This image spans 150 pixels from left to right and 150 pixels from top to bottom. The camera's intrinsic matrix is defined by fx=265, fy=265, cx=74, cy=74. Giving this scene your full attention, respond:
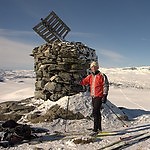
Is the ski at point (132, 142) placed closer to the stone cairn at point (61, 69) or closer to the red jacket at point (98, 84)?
the red jacket at point (98, 84)

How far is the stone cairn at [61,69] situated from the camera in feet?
44.0

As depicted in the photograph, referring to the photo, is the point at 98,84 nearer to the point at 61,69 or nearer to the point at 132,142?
the point at 132,142

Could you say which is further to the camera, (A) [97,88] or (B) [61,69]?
(B) [61,69]

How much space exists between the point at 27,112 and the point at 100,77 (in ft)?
16.8

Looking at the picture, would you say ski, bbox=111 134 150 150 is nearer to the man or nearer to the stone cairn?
the man

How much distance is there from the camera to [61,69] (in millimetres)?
13578

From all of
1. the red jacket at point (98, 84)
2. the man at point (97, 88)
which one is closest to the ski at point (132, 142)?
the man at point (97, 88)

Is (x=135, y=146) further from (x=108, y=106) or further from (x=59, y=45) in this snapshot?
(x=59, y=45)

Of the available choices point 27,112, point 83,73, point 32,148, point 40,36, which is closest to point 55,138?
point 32,148

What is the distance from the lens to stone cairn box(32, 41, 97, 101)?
13398 millimetres

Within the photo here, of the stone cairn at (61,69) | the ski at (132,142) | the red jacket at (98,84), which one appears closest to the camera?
the ski at (132,142)

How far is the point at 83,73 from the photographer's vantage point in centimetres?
1380

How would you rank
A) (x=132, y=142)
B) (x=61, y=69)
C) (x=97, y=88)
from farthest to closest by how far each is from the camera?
(x=61, y=69)
(x=97, y=88)
(x=132, y=142)

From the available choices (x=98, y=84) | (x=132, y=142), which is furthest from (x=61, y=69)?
(x=132, y=142)
